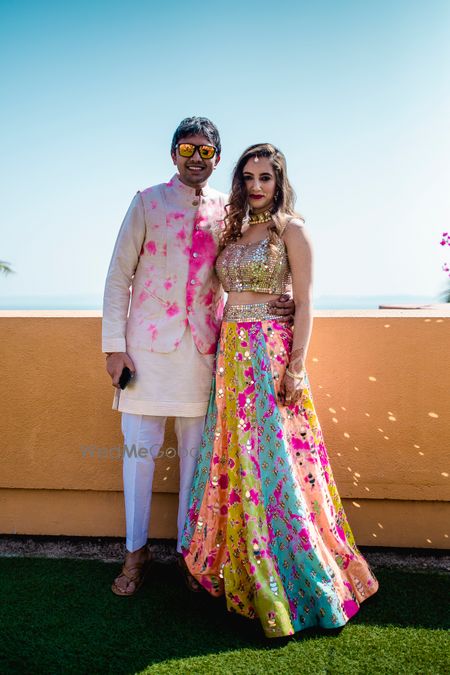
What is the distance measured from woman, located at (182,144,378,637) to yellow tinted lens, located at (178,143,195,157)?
Answer: 21 centimetres

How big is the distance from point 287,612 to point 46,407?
1.50m

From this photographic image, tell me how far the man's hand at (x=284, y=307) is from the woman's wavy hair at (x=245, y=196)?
0.92 ft

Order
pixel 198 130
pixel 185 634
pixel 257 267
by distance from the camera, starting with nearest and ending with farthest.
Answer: pixel 185 634, pixel 257 267, pixel 198 130

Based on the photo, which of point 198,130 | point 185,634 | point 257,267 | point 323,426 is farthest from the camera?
point 323,426

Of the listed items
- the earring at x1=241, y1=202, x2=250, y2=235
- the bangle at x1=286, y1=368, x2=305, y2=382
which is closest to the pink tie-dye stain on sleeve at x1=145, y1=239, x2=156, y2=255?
the earring at x1=241, y1=202, x2=250, y2=235

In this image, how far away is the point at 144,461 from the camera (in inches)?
97.3

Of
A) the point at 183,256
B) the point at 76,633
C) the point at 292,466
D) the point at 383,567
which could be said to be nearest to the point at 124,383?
the point at 183,256

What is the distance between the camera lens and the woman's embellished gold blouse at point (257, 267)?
227 cm

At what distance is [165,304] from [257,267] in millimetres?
402

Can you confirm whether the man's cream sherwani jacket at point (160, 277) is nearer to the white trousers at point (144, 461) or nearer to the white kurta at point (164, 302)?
the white kurta at point (164, 302)

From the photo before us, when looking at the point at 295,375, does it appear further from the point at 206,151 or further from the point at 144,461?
the point at 206,151

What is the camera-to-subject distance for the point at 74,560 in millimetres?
2740

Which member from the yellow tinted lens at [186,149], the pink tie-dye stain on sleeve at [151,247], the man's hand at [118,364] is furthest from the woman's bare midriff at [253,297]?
the yellow tinted lens at [186,149]

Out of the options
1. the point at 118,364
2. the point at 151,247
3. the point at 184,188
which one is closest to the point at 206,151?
the point at 184,188
